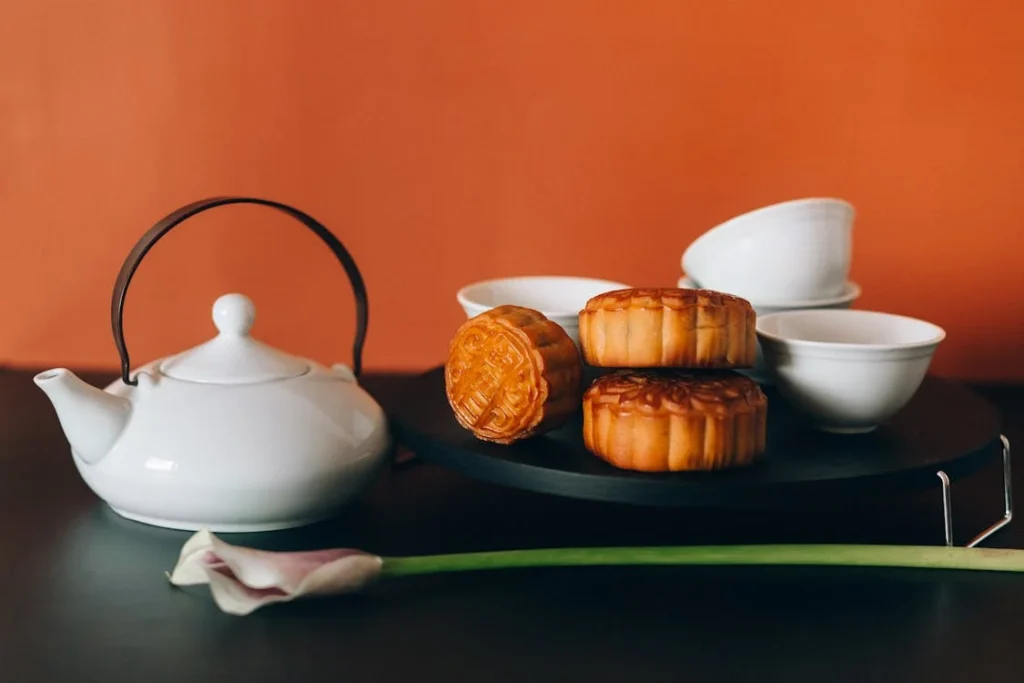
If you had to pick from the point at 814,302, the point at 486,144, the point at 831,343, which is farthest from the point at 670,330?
the point at 486,144

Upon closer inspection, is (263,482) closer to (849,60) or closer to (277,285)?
(277,285)

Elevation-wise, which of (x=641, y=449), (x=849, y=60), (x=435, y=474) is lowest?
(x=435, y=474)

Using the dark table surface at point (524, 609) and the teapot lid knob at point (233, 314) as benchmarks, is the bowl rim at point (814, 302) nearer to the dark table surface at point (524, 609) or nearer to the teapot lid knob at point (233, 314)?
the dark table surface at point (524, 609)

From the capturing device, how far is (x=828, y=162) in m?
1.34

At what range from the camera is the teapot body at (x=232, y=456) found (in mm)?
845

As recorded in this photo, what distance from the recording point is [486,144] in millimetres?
1372

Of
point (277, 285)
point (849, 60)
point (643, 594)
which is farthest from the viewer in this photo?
point (277, 285)

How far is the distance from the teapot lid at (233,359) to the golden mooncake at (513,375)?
154 millimetres

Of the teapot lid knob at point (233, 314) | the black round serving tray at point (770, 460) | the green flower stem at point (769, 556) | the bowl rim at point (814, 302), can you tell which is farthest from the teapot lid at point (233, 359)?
the bowl rim at point (814, 302)

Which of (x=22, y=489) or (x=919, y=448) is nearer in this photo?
(x=919, y=448)

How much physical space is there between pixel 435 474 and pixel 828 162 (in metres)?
0.64

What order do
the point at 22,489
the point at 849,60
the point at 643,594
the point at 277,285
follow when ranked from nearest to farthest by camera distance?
the point at 643,594 → the point at 22,489 → the point at 849,60 → the point at 277,285

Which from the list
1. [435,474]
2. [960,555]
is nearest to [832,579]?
[960,555]

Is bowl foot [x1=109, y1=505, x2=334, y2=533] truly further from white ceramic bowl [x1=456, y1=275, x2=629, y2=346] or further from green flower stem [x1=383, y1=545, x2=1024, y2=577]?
white ceramic bowl [x1=456, y1=275, x2=629, y2=346]
